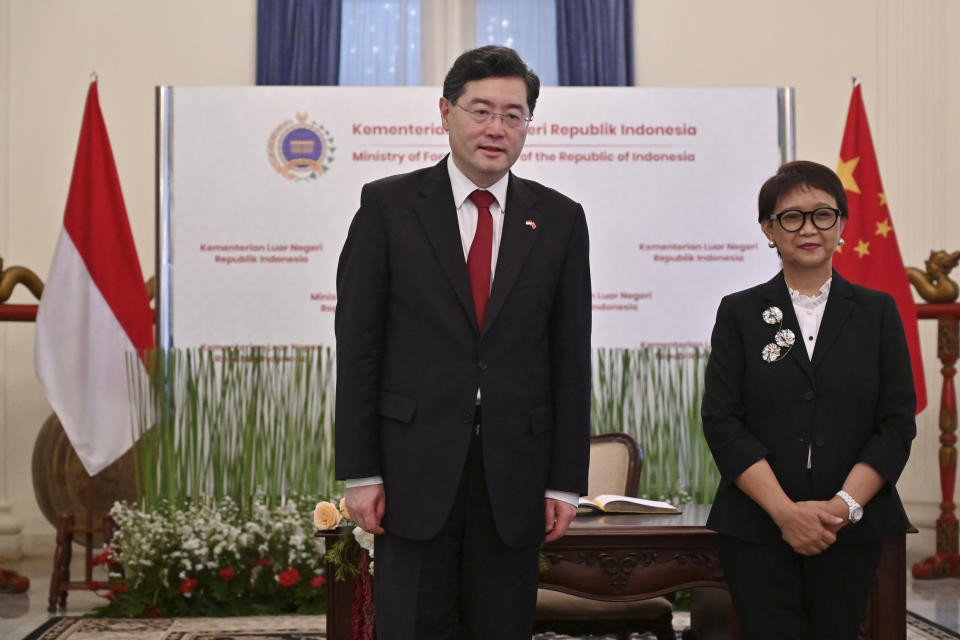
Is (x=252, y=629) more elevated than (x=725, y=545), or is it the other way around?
(x=725, y=545)

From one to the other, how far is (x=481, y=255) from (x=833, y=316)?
764 mm

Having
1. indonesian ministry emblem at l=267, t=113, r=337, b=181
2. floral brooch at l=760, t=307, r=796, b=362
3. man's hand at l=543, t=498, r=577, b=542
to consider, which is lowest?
man's hand at l=543, t=498, r=577, b=542

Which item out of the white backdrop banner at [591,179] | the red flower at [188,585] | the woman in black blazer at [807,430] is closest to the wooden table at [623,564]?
the woman in black blazer at [807,430]

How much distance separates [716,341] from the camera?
208 centimetres

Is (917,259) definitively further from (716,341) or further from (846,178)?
(716,341)

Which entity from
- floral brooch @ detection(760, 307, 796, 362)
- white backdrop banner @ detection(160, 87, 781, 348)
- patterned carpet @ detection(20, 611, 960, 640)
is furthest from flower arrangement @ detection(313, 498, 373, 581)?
white backdrop banner @ detection(160, 87, 781, 348)

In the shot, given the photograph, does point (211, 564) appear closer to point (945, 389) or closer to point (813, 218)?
point (813, 218)

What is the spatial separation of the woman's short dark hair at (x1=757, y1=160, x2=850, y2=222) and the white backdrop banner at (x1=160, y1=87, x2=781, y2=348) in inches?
86.1

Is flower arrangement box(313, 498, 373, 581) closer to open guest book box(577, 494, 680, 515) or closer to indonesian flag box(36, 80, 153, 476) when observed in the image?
open guest book box(577, 494, 680, 515)

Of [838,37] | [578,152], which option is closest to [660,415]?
[578,152]

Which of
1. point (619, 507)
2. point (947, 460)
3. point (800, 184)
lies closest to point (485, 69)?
point (800, 184)

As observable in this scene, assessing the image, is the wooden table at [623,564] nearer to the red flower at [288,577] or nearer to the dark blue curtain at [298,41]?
the red flower at [288,577]

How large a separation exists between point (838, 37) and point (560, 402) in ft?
16.2

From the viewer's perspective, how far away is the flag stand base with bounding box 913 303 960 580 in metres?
4.75
